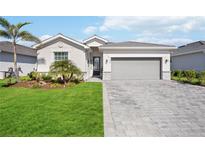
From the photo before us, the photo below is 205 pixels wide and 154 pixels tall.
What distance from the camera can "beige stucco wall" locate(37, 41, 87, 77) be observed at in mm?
18609

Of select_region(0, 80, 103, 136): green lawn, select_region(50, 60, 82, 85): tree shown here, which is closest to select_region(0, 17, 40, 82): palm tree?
select_region(50, 60, 82, 85): tree

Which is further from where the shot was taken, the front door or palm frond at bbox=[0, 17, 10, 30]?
the front door

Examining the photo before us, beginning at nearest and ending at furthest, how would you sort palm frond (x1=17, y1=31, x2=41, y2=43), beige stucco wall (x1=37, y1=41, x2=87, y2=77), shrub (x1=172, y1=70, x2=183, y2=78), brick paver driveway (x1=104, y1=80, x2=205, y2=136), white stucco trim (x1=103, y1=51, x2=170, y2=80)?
brick paver driveway (x1=104, y1=80, x2=205, y2=136), palm frond (x1=17, y1=31, x2=41, y2=43), white stucco trim (x1=103, y1=51, x2=170, y2=80), beige stucco wall (x1=37, y1=41, x2=87, y2=77), shrub (x1=172, y1=70, x2=183, y2=78)

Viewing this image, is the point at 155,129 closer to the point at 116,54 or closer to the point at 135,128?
the point at 135,128

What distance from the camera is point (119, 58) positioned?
1867 centimetres

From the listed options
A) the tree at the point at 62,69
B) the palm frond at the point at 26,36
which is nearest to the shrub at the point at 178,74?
the tree at the point at 62,69

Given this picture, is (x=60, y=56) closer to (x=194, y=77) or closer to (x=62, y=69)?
(x=62, y=69)

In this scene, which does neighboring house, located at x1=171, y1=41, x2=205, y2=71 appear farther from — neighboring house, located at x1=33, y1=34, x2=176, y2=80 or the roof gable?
the roof gable

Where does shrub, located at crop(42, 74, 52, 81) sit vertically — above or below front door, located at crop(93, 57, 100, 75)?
below

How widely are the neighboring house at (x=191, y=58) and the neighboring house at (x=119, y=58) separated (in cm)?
626

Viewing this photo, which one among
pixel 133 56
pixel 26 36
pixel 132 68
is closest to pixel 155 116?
pixel 132 68
